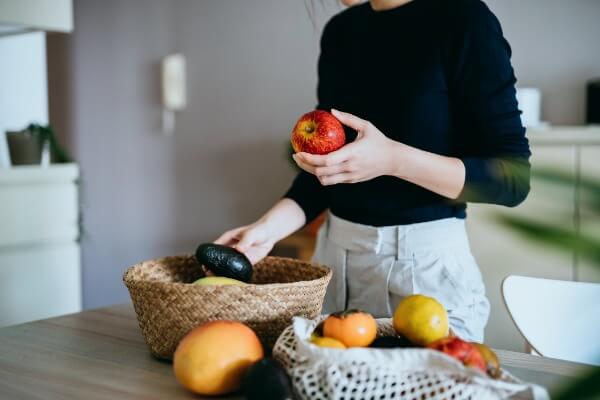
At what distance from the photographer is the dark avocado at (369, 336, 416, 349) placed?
0.77 metres

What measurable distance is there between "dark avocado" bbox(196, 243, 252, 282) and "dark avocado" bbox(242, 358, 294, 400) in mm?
292

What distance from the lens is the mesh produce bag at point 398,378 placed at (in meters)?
0.68

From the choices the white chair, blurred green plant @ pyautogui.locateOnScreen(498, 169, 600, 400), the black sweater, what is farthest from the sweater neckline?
blurred green plant @ pyautogui.locateOnScreen(498, 169, 600, 400)

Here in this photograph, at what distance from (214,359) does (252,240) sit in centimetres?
46

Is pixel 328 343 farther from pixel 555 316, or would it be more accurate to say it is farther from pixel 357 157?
pixel 555 316

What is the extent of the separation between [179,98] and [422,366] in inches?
123

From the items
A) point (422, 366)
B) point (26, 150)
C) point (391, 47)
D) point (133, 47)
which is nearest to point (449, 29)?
point (391, 47)

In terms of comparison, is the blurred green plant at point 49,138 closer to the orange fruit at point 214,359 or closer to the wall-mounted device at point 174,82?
the wall-mounted device at point 174,82

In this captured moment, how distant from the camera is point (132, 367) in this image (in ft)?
2.96

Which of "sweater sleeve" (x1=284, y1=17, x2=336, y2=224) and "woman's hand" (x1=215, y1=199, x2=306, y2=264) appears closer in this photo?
"woman's hand" (x1=215, y1=199, x2=306, y2=264)

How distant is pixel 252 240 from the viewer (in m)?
1.21

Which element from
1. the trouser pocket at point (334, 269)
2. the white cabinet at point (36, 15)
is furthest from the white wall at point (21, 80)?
the trouser pocket at point (334, 269)

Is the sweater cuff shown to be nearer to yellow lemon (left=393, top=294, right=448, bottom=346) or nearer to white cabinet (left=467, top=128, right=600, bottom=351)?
yellow lemon (left=393, top=294, right=448, bottom=346)

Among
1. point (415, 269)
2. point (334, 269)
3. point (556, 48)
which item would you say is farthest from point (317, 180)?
point (556, 48)
